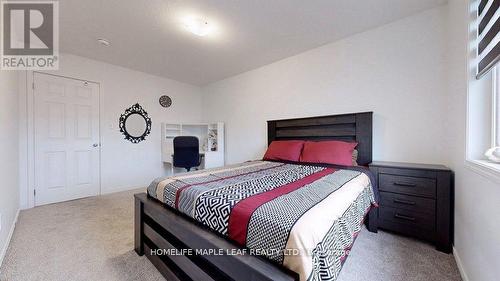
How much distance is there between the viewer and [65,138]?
3.23 meters

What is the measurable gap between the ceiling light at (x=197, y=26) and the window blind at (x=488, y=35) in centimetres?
231

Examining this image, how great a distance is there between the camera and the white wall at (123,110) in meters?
3.48

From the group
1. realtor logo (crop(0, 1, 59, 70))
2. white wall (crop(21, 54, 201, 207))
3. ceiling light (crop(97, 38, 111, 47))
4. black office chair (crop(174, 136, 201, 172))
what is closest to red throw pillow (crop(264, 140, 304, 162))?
black office chair (crop(174, 136, 201, 172))

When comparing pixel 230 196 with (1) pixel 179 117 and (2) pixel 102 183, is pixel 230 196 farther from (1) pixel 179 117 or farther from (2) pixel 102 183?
(1) pixel 179 117

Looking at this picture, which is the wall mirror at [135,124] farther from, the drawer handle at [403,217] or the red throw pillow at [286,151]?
the drawer handle at [403,217]

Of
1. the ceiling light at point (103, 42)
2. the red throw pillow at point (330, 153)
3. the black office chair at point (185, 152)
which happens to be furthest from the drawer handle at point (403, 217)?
the ceiling light at point (103, 42)

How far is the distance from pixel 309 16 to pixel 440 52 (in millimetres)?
1380

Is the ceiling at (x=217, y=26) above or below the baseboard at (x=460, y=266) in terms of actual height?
above

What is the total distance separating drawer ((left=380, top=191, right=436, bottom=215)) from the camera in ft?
6.02

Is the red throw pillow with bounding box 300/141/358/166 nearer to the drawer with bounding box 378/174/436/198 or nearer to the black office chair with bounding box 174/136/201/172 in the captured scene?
the drawer with bounding box 378/174/436/198

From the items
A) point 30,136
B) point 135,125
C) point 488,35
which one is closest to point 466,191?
point 488,35

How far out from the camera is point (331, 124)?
2.78 meters

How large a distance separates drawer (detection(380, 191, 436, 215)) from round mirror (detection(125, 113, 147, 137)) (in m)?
4.09

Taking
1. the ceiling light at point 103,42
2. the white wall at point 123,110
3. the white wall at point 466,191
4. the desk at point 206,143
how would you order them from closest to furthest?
the white wall at point 466,191
the ceiling light at point 103,42
the white wall at point 123,110
the desk at point 206,143
